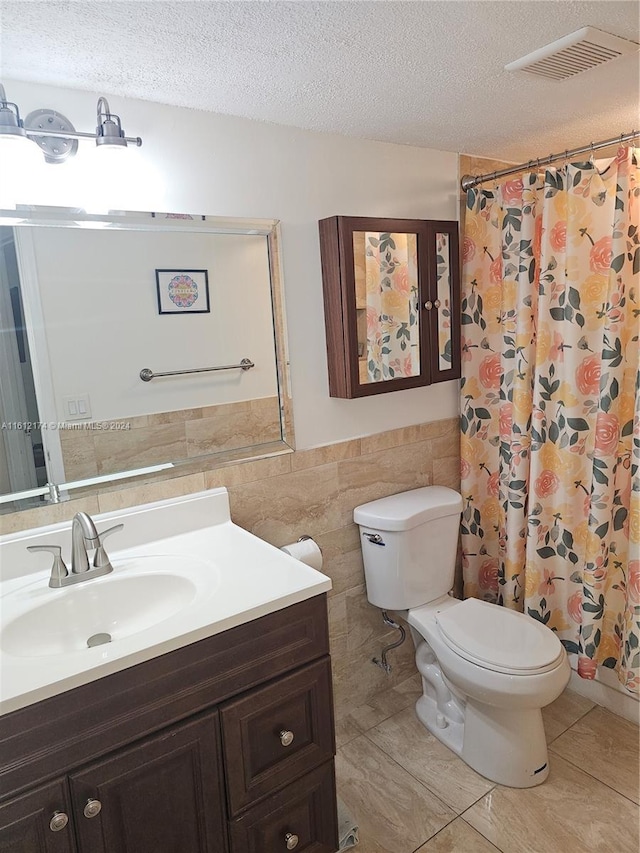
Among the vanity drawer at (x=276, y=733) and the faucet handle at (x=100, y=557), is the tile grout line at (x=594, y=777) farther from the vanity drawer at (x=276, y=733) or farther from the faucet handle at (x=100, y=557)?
the faucet handle at (x=100, y=557)

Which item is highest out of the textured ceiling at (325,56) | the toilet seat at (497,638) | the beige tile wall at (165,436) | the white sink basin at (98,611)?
the textured ceiling at (325,56)

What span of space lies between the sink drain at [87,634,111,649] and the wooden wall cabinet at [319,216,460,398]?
1.04 m

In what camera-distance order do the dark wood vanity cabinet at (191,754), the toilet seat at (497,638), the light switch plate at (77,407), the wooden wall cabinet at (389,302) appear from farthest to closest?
the wooden wall cabinet at (389,302) < the toilet seat at (497,638) < the light switch plate at (77,407) < the dark wood vanity cabinet at (191,754)

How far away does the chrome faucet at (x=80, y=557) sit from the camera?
55.5 inches

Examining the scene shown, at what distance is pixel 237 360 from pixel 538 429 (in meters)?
1.15

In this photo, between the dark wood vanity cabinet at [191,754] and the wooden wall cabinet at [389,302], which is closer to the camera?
the dark wood vanity cabinet at [191,754]

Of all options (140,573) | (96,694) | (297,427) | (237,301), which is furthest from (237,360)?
(96,694)

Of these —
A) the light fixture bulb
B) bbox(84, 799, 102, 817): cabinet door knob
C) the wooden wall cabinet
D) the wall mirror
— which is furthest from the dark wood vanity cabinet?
the light fixture bulb

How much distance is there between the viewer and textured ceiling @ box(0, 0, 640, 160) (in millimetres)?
1140

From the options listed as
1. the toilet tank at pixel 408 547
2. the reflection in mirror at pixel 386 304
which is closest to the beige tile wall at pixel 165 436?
the reflection in mirror at pixel 386 304

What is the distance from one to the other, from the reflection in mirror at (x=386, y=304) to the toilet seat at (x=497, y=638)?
0.89 meters

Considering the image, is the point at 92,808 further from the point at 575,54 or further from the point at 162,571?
the point at 575,54

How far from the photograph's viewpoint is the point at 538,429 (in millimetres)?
2158

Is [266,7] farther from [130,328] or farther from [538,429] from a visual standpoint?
[538,429]
